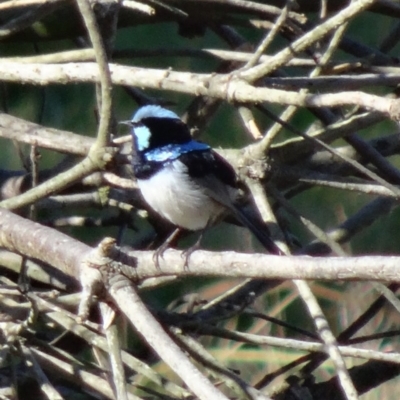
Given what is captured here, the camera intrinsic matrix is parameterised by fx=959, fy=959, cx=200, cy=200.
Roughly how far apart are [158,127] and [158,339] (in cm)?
180

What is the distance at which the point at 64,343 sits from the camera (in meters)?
3.31

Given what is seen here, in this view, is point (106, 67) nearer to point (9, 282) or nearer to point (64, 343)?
point (9, 282)

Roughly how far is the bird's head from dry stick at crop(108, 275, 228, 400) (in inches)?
58.5

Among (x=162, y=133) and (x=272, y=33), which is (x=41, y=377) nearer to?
(x=272, y=33)

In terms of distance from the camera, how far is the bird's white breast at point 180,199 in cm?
323

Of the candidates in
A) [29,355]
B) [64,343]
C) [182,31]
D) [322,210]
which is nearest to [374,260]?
[29,355]

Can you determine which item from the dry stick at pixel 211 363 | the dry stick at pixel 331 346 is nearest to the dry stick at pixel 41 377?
the dry stick at pixel 211 363

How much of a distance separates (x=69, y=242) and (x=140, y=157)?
112 cm

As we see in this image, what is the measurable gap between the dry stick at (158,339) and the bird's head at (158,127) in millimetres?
1485

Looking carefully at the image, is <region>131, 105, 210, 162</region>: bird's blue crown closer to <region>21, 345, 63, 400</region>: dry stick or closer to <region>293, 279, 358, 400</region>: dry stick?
<region>21, 345, 63, 400</region>: dry stick

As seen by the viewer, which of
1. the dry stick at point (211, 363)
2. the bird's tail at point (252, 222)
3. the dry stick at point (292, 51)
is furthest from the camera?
the bird's tail at point (252, 222)

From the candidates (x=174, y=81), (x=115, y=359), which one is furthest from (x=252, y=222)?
(x=115, y=359)

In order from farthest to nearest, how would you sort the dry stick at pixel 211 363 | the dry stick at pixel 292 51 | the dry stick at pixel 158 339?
the dry stick at pixel 211 363 < the dry stick at pixel 292 51 < the dry stick at pixel 158 339

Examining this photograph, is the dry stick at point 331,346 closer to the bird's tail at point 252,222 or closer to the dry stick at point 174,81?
the dry stick at point 174,81
